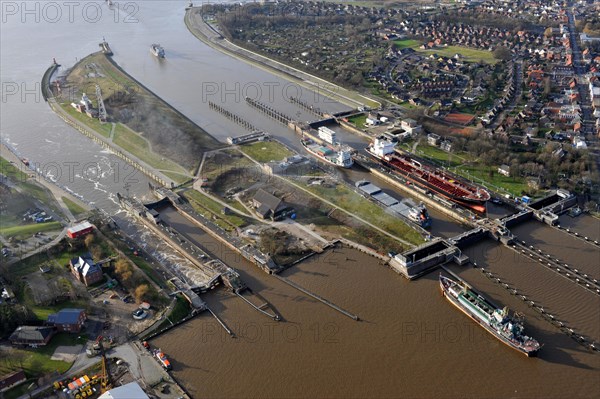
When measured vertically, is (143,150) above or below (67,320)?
above

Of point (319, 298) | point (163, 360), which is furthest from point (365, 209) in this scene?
point (163, 360)

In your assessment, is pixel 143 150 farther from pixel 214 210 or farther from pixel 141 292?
pixel 141 292

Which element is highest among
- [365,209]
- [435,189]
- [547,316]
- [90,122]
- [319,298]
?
[435,189]

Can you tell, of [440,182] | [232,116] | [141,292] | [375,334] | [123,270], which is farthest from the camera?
[232,116]

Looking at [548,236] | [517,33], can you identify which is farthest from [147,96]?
[517,33]

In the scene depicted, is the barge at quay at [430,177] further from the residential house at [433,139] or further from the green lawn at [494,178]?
the residential house at [433,139]

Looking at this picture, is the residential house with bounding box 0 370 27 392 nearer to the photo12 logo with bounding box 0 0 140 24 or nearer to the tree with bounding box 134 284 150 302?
the tree with bounding box 134 284 150 302
